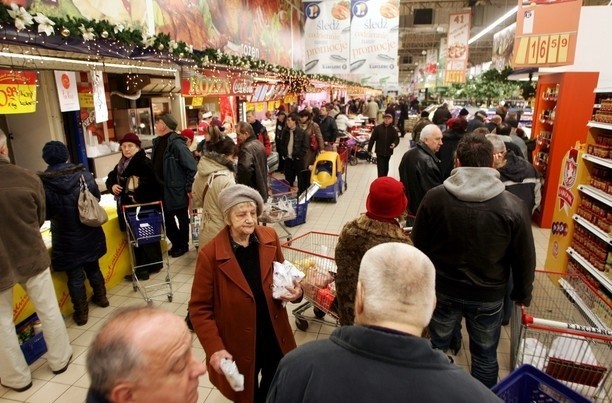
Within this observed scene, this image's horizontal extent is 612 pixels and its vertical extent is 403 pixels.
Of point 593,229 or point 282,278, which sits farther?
point 593,229

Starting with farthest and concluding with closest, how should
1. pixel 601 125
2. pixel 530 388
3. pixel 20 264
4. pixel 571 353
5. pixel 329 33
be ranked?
pixel 329 33
pixel 601 125
pixel 20 264
pixel 571 353
pixel 530 388

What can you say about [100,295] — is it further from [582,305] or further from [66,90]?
[582,305]

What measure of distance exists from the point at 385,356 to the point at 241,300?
Result: 138 cm

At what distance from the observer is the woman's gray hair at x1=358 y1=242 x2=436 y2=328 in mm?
1271

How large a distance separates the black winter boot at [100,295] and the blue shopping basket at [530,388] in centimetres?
425

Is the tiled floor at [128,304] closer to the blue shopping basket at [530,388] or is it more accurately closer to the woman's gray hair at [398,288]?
the blue shopping basket at [530,388]

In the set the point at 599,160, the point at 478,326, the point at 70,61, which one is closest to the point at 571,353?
the point at 478,326

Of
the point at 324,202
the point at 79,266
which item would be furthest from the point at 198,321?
the point at 324,202

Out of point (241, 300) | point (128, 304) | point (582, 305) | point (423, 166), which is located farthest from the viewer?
point (128, 304)

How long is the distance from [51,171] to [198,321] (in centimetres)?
267

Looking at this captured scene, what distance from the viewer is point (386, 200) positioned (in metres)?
2.47

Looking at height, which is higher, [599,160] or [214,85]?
[214,85]

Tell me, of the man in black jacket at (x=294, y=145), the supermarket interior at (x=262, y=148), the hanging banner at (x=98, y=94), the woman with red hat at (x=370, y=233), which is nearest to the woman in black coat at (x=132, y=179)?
the supermarket interior at (x=262, y=148)

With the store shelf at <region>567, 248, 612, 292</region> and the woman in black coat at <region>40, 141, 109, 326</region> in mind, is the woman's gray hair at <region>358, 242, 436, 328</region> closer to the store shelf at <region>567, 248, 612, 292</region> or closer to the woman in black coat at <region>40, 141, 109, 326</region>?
the woman in black coat at <region>40, 141, 109, 326</region>
